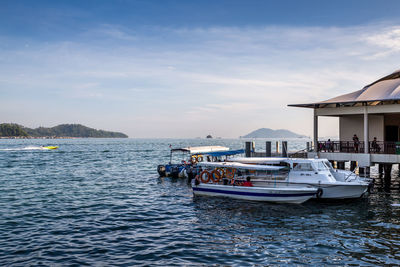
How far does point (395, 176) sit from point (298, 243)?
27345 millimetres

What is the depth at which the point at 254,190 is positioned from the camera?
22719 millimetres

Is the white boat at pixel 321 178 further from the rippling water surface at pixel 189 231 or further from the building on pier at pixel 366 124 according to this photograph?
the building on pier at pixel 366 124

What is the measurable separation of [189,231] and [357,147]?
18.0m

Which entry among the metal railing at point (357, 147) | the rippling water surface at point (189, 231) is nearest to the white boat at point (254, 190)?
the rippling water surface at point (189, 231)

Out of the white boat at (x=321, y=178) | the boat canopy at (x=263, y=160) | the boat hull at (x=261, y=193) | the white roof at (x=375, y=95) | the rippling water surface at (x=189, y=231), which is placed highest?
the white roof at (x=375, y=95)

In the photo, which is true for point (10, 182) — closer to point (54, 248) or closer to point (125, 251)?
point (54, 248)

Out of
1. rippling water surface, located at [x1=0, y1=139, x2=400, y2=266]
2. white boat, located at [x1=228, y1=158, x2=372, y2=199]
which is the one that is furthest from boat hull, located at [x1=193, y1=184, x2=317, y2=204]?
white boat, located at [x1=228, y1=158, x2=372, y2=199]

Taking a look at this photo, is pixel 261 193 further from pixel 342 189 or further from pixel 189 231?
pixel 189 231

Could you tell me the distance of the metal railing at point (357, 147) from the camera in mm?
26180

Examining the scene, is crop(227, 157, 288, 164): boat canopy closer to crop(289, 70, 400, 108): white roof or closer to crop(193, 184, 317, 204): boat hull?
crop(193, 184, 317, 204): boat hull

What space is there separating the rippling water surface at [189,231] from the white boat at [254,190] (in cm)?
69

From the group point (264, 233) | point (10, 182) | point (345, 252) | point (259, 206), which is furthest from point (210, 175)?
point (10, 182)

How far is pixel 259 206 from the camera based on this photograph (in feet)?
71.3

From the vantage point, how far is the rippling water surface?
12.8 metres
